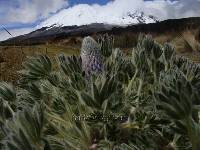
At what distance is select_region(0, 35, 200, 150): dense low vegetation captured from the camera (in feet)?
3.53

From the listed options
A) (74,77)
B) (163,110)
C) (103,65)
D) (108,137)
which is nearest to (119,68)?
(103,65)

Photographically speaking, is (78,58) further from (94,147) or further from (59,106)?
(94,147)

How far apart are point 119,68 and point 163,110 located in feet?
2.72

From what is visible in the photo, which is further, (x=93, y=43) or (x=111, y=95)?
(x=93, y=43)

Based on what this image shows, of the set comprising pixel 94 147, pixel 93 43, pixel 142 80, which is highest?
pixel 93 43

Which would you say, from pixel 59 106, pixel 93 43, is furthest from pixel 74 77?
pixel 93 43

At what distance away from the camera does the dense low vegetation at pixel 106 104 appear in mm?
1077

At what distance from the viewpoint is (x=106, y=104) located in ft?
4.23

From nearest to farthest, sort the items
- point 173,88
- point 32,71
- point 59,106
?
point 173,88 < point 59,106 < point 32,71

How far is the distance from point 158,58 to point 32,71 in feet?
1.62

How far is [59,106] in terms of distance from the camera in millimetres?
1595

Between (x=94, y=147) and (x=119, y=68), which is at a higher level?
(x=119, y=68)

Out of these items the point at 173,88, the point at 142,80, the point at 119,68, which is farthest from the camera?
the point at 119,68

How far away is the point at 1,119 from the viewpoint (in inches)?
58.7
